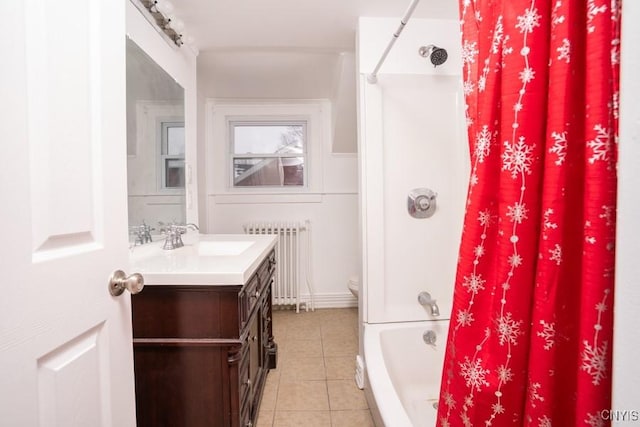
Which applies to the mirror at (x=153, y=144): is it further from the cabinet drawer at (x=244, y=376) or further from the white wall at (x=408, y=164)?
the white wall at (x=408, y=164)

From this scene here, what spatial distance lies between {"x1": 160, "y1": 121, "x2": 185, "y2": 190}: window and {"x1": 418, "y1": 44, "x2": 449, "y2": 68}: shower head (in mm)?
1497

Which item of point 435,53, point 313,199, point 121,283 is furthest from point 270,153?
point 121,283

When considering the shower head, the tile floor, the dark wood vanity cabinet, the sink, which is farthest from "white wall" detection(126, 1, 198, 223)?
the shower head

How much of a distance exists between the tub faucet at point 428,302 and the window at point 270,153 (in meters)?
1.67

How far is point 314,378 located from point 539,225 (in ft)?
5.43

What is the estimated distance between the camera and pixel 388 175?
61.2 inches

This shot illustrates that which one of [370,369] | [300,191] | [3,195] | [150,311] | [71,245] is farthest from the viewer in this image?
[300,191]

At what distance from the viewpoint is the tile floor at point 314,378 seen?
54.8 inches

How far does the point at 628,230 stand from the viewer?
0.30 m

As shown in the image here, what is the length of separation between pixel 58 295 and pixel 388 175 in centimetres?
143

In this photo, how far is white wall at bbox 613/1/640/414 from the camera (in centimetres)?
29

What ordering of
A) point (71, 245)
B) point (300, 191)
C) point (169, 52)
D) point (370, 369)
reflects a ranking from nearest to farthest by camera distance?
point (71, 245), point (370, 369), point (169, 52), point (300, 191)

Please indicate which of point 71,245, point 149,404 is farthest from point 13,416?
point 149,404

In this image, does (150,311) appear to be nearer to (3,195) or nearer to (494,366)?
(3,195)
